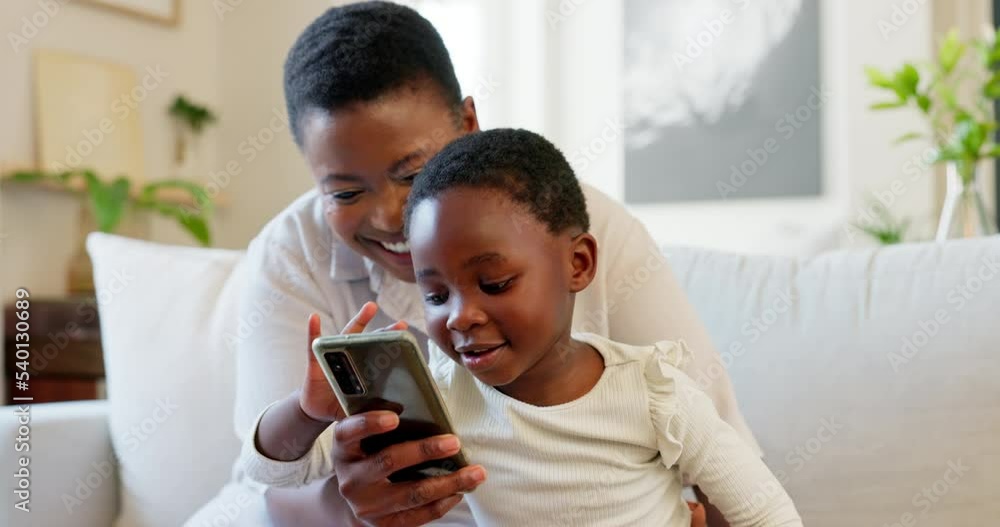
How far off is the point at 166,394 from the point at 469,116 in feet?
2.81

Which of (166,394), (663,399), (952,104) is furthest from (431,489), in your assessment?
(952,104)

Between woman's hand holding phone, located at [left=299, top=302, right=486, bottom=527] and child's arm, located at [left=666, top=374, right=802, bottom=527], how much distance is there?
23 centimetres

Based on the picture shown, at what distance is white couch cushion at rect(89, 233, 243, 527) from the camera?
1.79 meters

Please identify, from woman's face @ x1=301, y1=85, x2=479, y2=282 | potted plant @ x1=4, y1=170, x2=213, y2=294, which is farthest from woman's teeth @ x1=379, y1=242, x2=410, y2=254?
potted plant @ x1=4, y1=170, x2=213, y2=294

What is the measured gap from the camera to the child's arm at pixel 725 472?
1.06m

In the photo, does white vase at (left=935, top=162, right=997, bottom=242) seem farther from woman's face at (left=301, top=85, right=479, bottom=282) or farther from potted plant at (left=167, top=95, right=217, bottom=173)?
potted plant at (left=167, top=95, right=217, bottom=173)

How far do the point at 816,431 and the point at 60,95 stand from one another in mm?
2983

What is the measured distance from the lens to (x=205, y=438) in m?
1.80

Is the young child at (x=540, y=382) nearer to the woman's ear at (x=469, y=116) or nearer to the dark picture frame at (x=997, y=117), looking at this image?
the woman's ear at (x=469, y=116)

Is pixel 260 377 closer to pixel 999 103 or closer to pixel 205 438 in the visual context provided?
pixel 205 438

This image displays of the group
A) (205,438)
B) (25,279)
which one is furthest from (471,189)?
(25,279)

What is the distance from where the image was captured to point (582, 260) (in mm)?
1102

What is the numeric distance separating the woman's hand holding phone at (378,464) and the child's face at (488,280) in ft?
0.20

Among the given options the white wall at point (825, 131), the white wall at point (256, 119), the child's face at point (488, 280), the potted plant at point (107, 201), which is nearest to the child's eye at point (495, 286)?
the child's face at point (488, 280)
